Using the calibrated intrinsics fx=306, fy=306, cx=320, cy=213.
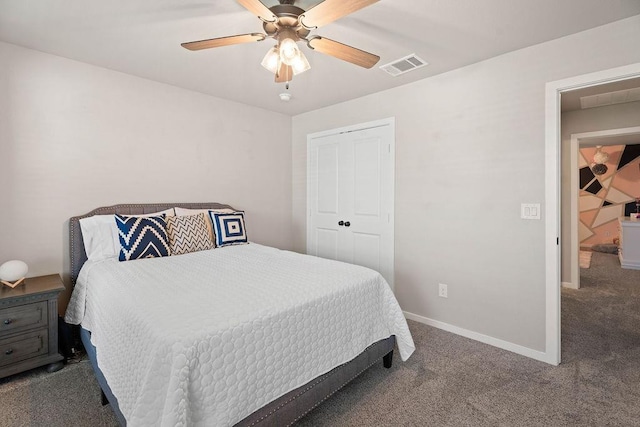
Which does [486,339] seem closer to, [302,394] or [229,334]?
[302,394]

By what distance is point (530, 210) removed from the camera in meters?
2.41

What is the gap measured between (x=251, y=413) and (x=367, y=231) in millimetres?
2427

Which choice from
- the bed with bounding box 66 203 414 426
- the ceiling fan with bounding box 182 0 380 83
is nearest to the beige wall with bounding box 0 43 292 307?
the bed with bounding box 66 203 414 426

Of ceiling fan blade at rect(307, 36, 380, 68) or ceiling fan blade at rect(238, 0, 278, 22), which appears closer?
ceiling fan blade at rect(238, 0, 278, 22)

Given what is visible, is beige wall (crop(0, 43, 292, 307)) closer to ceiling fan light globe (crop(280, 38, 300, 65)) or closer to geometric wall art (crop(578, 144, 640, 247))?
ceiling fan light globe (crop(280, 38, 300, 65))

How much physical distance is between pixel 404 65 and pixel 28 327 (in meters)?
3.46

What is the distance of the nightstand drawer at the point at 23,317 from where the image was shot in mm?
1973

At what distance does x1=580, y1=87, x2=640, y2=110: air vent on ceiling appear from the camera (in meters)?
3.14

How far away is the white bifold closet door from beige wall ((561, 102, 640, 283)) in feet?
8.54

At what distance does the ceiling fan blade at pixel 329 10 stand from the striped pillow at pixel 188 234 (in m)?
2.01

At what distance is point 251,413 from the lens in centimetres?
136

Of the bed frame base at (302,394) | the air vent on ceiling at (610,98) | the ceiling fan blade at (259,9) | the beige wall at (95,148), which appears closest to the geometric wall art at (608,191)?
the air vent on ceiling at (610,98)

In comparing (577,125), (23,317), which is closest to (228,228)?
(23,317)

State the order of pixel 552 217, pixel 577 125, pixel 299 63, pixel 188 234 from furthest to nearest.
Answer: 1. pixel 577 125
2. pixel 188 234
3. pixel 552 217
4. pixel 299 63
